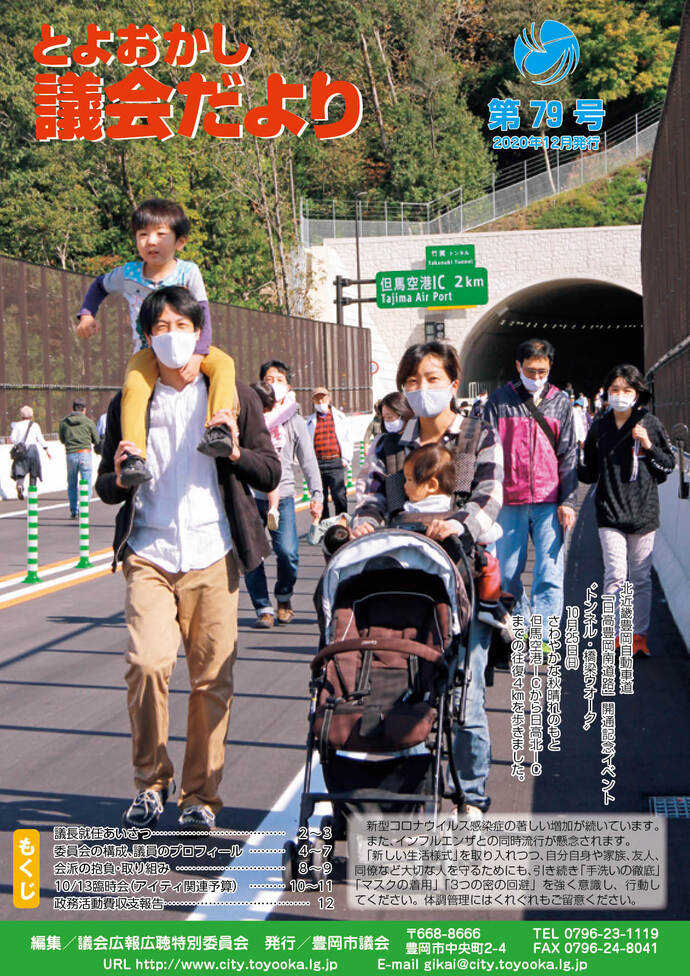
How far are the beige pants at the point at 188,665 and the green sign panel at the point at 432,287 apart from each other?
5249cm

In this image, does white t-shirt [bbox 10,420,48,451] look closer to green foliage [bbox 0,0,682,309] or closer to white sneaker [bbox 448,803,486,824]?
white sneaker [bbox 448,803,486,824]

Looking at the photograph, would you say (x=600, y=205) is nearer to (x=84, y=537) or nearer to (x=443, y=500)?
(x=84, y=537)

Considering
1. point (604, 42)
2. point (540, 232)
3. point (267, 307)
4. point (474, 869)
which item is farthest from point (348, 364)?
point (474, 869)

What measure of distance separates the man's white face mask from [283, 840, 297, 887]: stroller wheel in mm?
1901

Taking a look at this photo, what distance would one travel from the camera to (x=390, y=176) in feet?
303

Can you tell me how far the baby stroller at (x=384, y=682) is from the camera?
470 cm

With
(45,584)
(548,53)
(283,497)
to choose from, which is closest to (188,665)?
(283,497)

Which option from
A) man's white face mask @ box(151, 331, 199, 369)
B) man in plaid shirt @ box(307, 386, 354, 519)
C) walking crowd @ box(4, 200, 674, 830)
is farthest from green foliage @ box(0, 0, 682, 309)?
man's white face mask @ box(151, 331, 199, 369)

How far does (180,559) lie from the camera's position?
18.5ft

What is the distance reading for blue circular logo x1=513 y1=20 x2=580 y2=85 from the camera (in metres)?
75.8

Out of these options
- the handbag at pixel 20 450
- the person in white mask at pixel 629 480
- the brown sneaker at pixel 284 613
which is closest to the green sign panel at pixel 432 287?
the handbag at pixel 20 450

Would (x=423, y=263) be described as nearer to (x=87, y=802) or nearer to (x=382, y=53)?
(x=382, y=53)

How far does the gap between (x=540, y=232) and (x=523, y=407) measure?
58.0 meters

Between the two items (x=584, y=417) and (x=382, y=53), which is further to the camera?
(x=382, y=53)
